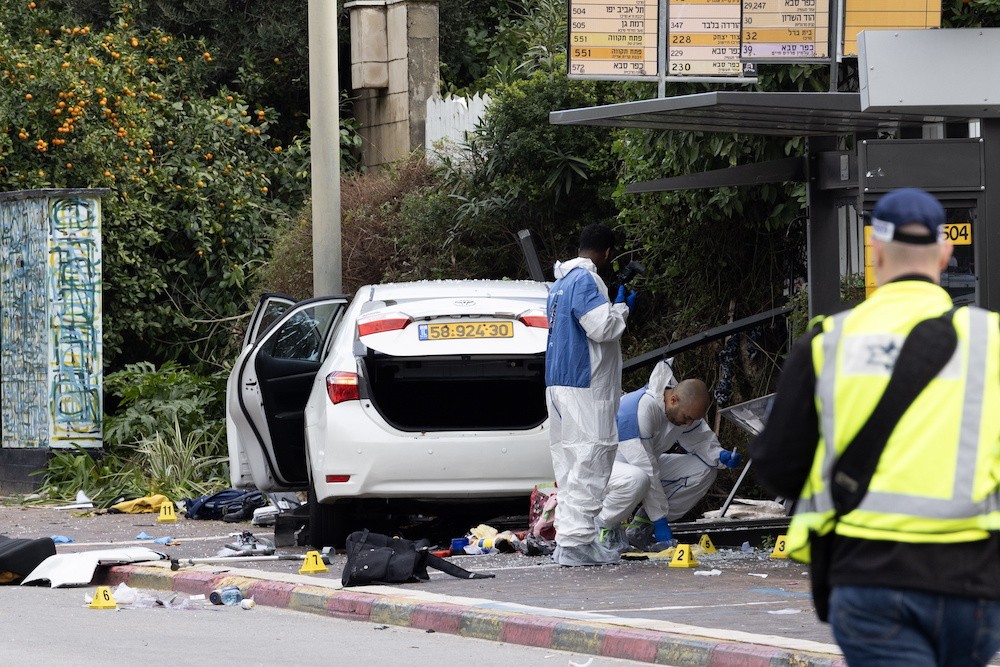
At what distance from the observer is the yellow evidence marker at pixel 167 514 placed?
41.4 feet

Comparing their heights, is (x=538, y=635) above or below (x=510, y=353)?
below

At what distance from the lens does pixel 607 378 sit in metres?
8.99

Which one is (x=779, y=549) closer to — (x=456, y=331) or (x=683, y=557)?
(x=683, y=557)

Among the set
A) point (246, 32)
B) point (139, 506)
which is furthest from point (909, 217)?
point (246, 32)

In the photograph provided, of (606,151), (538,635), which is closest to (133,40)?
(606,151)

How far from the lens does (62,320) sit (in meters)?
14.7

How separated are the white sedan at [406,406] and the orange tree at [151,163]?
703cm

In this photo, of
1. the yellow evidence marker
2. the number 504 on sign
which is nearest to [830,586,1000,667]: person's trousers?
the number 504 on sign

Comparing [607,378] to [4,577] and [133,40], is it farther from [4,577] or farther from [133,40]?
[133,40]

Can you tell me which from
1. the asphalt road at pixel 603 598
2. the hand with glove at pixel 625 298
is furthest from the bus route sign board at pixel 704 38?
the asphalt road at pixel 603 598

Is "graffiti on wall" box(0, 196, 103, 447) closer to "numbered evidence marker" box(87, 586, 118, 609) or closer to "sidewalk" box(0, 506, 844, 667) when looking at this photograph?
"sidewalk" box(0, 506, 844, 667)

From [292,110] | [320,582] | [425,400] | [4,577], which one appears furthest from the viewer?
[292,110]

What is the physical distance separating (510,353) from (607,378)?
763 millimetres

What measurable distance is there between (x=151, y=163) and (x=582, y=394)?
10.6 metres
